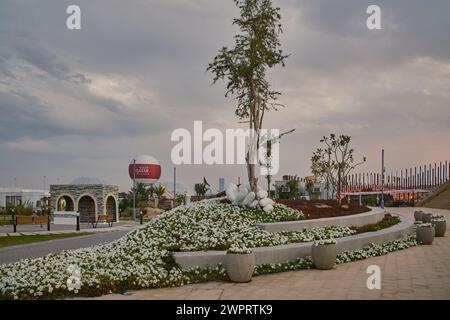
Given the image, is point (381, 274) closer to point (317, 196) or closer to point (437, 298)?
point (437, 298)

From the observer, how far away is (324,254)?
1228 centimetres

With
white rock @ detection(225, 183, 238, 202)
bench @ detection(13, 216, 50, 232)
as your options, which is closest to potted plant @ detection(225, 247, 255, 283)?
white rock @ detection(225, 183, 238, 202)

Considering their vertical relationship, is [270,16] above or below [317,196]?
above

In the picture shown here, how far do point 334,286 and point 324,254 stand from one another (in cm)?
221

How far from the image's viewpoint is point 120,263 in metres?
11.9

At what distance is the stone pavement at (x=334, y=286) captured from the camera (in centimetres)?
927

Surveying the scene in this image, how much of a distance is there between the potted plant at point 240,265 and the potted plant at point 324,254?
2193 mm

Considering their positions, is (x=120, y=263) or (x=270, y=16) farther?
(x=270, y=16)

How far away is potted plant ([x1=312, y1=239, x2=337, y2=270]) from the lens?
40.3ft

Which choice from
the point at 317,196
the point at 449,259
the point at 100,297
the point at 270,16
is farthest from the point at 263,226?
the point at 317,196

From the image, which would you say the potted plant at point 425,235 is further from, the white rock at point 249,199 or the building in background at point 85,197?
the building in background at point 85,197
